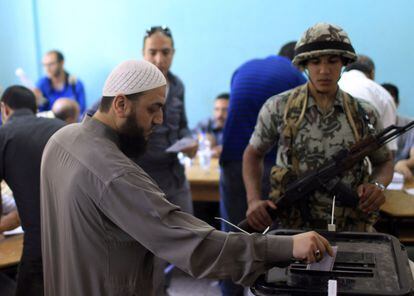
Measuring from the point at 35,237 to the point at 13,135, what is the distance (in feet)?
1.47

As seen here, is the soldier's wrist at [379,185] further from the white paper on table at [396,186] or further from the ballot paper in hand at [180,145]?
the white paper on table at [396,186]

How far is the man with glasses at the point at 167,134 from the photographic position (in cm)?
288

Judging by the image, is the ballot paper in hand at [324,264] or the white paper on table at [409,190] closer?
the ballot paper in hand at [324,264]

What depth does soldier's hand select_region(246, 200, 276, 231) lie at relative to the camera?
2031 millimetres

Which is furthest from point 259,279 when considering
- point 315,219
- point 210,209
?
point 210,209

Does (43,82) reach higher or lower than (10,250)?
higher

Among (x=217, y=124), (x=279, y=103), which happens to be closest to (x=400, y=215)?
(x=279, y=103)

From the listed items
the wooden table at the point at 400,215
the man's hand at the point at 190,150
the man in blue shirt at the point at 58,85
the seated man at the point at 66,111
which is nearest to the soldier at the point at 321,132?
the wooden table at the point at 400,215

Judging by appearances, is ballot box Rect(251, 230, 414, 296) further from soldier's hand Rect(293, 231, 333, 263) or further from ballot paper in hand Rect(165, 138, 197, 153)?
ballot paper in hand Rect(165, 138, 197, 153)

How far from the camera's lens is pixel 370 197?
6.03 ft

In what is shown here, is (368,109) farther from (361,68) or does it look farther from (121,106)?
(361,68)

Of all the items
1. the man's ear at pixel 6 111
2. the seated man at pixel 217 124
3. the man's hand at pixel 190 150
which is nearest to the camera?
the man's ear at pixel 6 111

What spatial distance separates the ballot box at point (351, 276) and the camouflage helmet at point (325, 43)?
0.74 m

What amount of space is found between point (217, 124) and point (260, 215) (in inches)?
115
